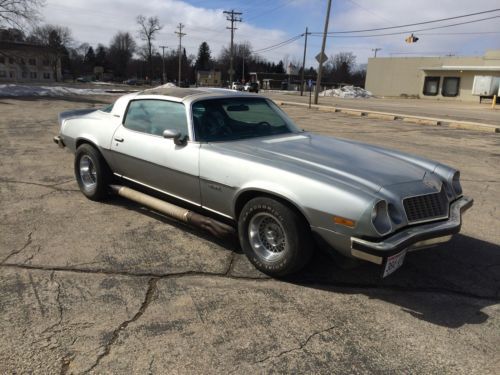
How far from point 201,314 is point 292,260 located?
0.81 meters

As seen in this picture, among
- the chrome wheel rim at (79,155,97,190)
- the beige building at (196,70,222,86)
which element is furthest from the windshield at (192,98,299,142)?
the beige building at (196,70,222,86)

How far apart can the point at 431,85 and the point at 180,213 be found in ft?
181

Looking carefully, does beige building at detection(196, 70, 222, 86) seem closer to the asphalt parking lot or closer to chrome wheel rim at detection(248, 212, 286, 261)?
the asphalt parking lot

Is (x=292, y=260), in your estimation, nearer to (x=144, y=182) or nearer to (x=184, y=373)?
(x=184, y=373)

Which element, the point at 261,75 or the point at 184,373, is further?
the point at 261,75

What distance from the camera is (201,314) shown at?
3.08 metres

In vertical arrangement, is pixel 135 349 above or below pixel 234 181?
below

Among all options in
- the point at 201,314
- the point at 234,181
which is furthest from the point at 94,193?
the point at 201,314

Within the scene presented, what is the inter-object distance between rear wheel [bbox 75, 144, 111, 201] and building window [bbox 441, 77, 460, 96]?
2035 inches

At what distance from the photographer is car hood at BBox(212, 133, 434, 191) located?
3.30 meters

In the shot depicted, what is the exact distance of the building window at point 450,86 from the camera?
49031 millimetres

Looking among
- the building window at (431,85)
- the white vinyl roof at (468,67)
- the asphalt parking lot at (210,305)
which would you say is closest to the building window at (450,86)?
the building window at (431,85)

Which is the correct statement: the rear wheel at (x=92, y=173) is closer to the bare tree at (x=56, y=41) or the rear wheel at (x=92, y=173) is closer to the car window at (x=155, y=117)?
the car window at (x=155, y=117)

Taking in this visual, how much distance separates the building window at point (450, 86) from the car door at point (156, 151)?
51.8 meters
